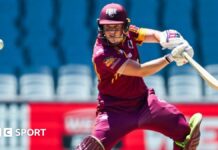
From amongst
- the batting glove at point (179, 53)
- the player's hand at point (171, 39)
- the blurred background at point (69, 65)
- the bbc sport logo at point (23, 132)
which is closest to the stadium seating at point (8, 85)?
the blurred background at point (69, 65)

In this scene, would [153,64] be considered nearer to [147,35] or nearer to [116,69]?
[116,69]

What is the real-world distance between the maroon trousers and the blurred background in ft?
6.29

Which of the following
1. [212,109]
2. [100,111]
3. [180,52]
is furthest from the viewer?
[212,109]

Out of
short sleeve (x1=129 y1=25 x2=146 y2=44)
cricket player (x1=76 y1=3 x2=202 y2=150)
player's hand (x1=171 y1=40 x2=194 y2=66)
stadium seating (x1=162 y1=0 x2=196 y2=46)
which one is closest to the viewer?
player's hand (x1=171 y1=40 x2=194 y2=66)

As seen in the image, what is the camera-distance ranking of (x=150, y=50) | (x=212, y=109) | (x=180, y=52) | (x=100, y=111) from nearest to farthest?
1. (x=180, y=52)
2. (x=100, y=111)
3. (x=212, y=109)
4. (x=150, y=50)

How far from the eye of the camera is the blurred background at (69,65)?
Result: 7504 mm

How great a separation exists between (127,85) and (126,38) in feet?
1.06

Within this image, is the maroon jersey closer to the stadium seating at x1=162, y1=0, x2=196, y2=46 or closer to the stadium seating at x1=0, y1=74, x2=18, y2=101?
the stadium seating at x1=0, y1=74, x2=18, y2=101

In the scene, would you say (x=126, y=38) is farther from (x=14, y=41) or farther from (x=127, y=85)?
(x=14, y=41)

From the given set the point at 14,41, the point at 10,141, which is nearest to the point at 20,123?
the point at 10,141

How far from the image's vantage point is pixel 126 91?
561 centimetres

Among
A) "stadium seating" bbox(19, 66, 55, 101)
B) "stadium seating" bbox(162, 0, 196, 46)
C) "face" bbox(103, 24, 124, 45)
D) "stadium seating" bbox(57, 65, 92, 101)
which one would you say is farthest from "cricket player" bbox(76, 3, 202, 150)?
"stadium seating" bbox(162, 0, 196, 46)

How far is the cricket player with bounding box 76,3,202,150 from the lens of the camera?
541 centimetres

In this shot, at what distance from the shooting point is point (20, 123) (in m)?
7.57
